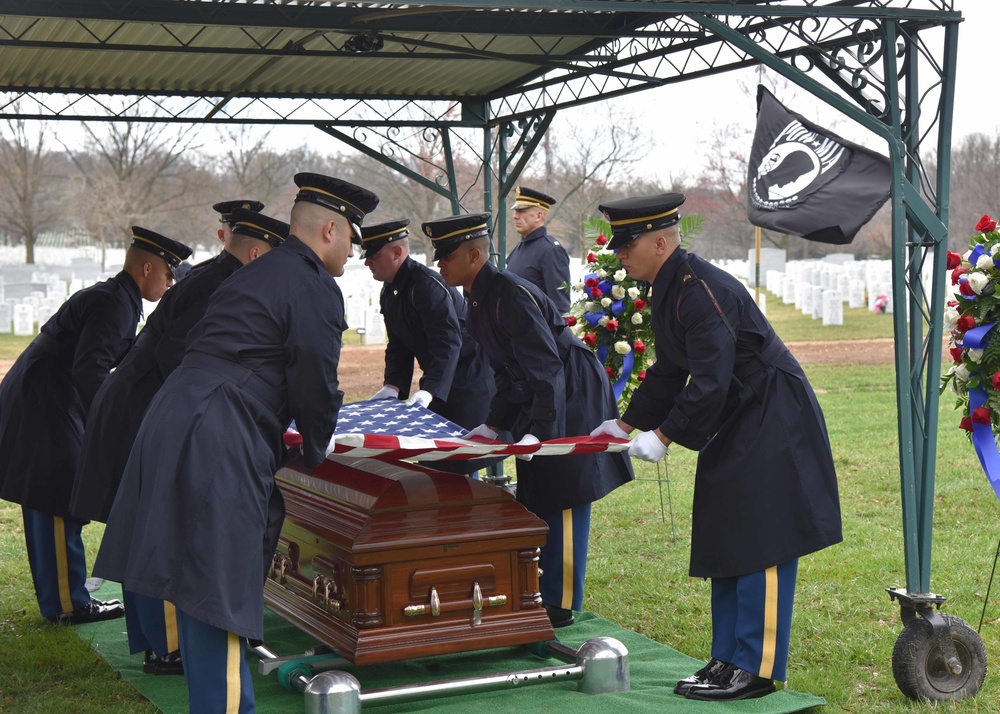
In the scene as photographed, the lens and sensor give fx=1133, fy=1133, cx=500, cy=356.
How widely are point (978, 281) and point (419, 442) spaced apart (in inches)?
92.4

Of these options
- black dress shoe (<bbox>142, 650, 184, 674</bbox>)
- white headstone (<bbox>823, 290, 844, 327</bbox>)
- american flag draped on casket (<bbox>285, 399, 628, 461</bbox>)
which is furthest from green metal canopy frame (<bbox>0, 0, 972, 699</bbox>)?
white headstone (<bbox>823, 290, 844, 327</bbox>)

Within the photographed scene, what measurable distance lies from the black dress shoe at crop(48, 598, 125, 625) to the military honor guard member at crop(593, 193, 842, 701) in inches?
124

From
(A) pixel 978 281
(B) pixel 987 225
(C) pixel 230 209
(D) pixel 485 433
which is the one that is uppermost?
(C) pixel 230 209

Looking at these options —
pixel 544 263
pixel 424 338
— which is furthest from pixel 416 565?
pixel 544 263

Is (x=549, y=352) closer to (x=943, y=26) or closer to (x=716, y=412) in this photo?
(x=716, y=412)

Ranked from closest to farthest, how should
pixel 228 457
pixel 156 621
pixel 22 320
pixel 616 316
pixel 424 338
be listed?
pixel 228 457 < pixel 156 621 < pixel 424 338 < pixel 616 316 < pixel 22 320

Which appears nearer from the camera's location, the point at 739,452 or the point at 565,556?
the point at 739,452

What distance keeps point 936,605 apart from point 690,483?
4.95 meters

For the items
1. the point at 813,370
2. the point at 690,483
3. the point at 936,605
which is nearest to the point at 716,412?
the point at 936,605

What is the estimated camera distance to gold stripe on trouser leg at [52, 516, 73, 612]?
5.74m

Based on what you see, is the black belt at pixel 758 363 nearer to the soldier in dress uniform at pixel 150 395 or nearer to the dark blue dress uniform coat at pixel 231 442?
the dark blue dress uniform coat at pixel 231 442

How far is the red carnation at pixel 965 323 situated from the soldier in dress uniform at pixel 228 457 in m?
2.66

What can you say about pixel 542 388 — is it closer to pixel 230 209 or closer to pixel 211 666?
pixel 230 209

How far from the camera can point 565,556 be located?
5.42 metres
